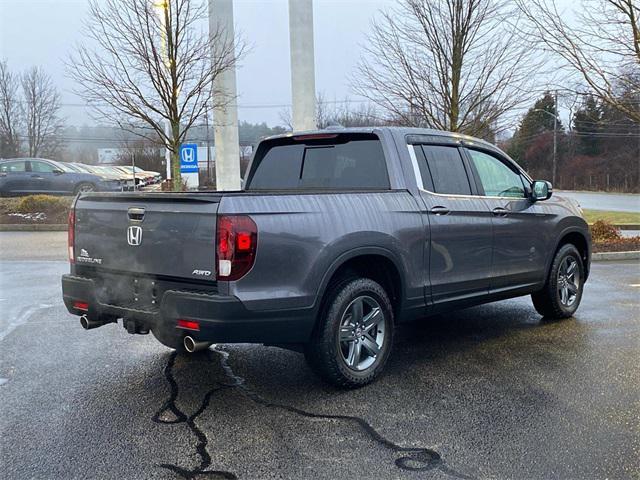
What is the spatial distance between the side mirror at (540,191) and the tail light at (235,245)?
11.8ft

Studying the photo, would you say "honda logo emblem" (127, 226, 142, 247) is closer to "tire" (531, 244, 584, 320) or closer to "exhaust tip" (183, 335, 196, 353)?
"exhaust tip" (183, 335, 196, 353)

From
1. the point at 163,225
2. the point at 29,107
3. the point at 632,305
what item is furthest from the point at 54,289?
the point at 29,107

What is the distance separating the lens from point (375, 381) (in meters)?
4.42

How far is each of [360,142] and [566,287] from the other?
3.22 meters

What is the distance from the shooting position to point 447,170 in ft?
17.0

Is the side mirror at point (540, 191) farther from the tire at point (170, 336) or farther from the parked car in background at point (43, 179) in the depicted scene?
the parked car in background at point (43, 179)

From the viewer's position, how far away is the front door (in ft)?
17.9

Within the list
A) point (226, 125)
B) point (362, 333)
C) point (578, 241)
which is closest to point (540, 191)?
point (578, 241)

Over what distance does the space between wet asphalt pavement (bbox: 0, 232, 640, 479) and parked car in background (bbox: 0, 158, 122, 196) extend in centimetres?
1557

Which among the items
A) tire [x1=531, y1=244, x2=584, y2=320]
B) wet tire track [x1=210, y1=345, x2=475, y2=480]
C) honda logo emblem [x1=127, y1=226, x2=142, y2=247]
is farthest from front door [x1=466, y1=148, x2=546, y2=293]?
honda logo emblem [x1=127, y1=226, x2=142, y2=247]

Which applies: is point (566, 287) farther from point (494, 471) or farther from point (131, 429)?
point (131, 429)

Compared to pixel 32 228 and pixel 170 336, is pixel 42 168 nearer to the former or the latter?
pixel 32 228

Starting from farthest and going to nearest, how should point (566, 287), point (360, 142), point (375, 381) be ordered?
point (566, 287) → point (360, 142) → point (375, 381)

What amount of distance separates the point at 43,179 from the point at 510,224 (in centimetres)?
1895
